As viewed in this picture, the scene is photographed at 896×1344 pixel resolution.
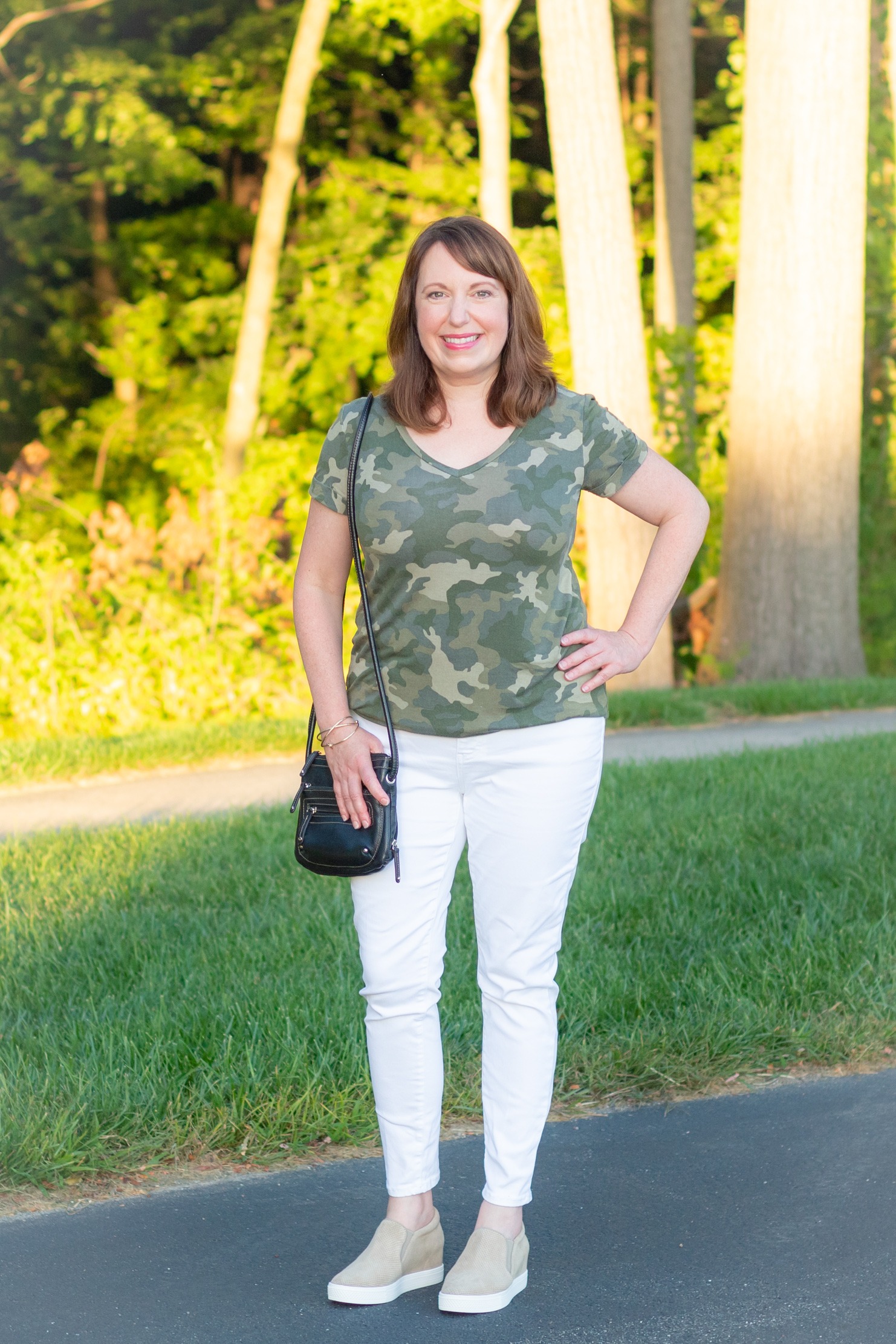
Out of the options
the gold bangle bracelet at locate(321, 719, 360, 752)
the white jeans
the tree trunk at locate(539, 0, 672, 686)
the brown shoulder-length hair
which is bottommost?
the white jeans

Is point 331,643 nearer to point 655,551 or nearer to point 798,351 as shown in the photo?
point 655,551

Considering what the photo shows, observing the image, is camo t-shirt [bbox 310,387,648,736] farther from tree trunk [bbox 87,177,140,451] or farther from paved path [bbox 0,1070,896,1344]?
tree trunk [bbox 87,177,140,451]

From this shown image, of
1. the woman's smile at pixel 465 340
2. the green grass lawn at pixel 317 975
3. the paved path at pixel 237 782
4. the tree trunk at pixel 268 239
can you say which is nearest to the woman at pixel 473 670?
the woman's smile at pixel 465 340

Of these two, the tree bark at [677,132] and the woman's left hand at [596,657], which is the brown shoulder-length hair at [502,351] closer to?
the woman's left hand at [596,657]

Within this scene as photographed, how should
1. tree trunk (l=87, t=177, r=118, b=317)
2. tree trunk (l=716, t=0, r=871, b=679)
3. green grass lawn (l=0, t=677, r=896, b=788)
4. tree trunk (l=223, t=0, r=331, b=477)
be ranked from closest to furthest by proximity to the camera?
green grass lawn (l=0, t=677, r=896, b=788), tree trunk (l=716, t=0, r=871, b=679), tree trunk (l=223, t=0, r=331, b=477), tree trunk (l=87, t=177, r=118, b=317)

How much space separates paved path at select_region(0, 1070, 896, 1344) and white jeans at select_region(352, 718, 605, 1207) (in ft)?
0.87

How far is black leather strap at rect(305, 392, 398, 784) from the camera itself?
9.37 ft

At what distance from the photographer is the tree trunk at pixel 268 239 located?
15.8 m

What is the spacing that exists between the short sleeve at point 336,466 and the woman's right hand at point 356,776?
44 centimetres

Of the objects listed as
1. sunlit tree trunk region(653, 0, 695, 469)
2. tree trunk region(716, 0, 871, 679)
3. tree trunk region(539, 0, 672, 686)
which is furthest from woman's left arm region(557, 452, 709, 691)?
sunlit tree trunk region(653, 0, 695, 469)

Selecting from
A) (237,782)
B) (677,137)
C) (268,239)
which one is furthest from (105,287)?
(237,782)

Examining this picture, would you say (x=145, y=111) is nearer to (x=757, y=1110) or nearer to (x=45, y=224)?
(x=45, y=224)

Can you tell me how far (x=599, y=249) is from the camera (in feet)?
36.4

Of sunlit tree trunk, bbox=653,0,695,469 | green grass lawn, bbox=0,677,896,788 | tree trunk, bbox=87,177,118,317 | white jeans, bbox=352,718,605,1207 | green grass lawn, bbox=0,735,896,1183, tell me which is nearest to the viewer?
white jeans, bbox=352,718,605,1207
